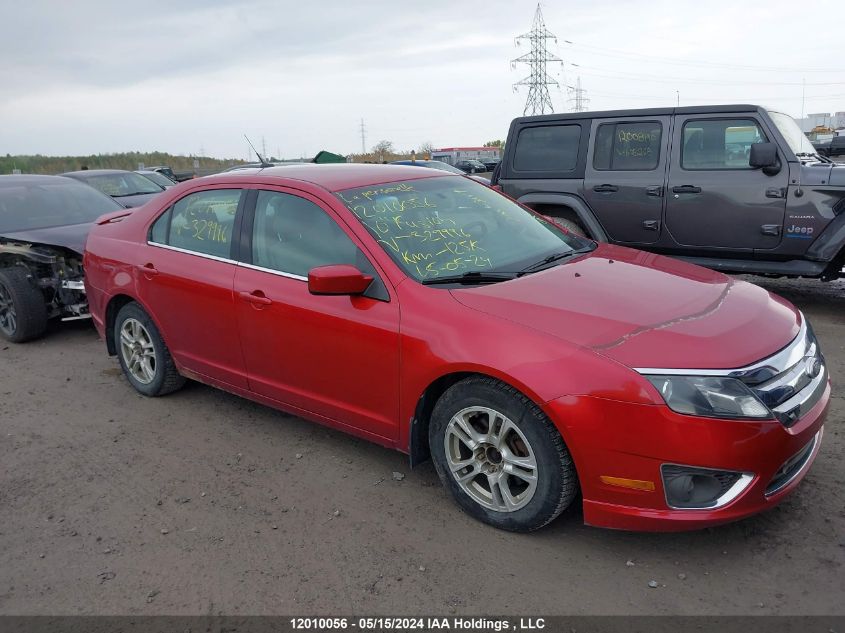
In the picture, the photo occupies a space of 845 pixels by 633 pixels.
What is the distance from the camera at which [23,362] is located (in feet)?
20.2

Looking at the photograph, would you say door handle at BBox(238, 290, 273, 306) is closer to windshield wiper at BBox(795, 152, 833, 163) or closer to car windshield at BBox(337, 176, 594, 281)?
car windshield at BBox(337, 176, 594, 281)

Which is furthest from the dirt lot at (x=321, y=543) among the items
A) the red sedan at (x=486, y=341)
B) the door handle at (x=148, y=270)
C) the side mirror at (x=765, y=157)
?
the side mirror at (x=765, y=157)

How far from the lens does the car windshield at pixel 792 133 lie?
6664mm

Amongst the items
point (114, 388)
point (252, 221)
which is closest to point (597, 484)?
point (252, 221)

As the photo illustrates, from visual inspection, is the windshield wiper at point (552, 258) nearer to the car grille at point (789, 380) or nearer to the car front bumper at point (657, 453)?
the car front bumper at point (657, 453)

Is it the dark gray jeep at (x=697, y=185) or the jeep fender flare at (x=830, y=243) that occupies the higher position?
the dark gray jeep at (x=697, y=185)

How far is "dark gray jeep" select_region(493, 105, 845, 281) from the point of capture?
6387mm

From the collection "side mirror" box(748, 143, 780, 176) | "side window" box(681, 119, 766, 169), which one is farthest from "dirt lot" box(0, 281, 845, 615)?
"side window" box(681, 119, 766, 169)

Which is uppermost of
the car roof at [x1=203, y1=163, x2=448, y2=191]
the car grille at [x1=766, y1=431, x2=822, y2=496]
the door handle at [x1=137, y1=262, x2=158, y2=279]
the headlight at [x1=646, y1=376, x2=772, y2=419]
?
the car roof at [x1=203, y1=163, x2=448, y2=191]

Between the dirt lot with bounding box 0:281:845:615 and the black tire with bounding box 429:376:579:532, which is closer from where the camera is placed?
the dirt lot with bounding box 0:281:845:615

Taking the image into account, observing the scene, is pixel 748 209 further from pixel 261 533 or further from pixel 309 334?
pixel 261 533

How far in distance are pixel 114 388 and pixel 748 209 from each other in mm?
5816

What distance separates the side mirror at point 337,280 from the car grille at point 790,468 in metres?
2.00

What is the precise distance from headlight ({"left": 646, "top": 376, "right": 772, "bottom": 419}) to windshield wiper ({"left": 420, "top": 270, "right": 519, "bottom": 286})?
1.02 meters
